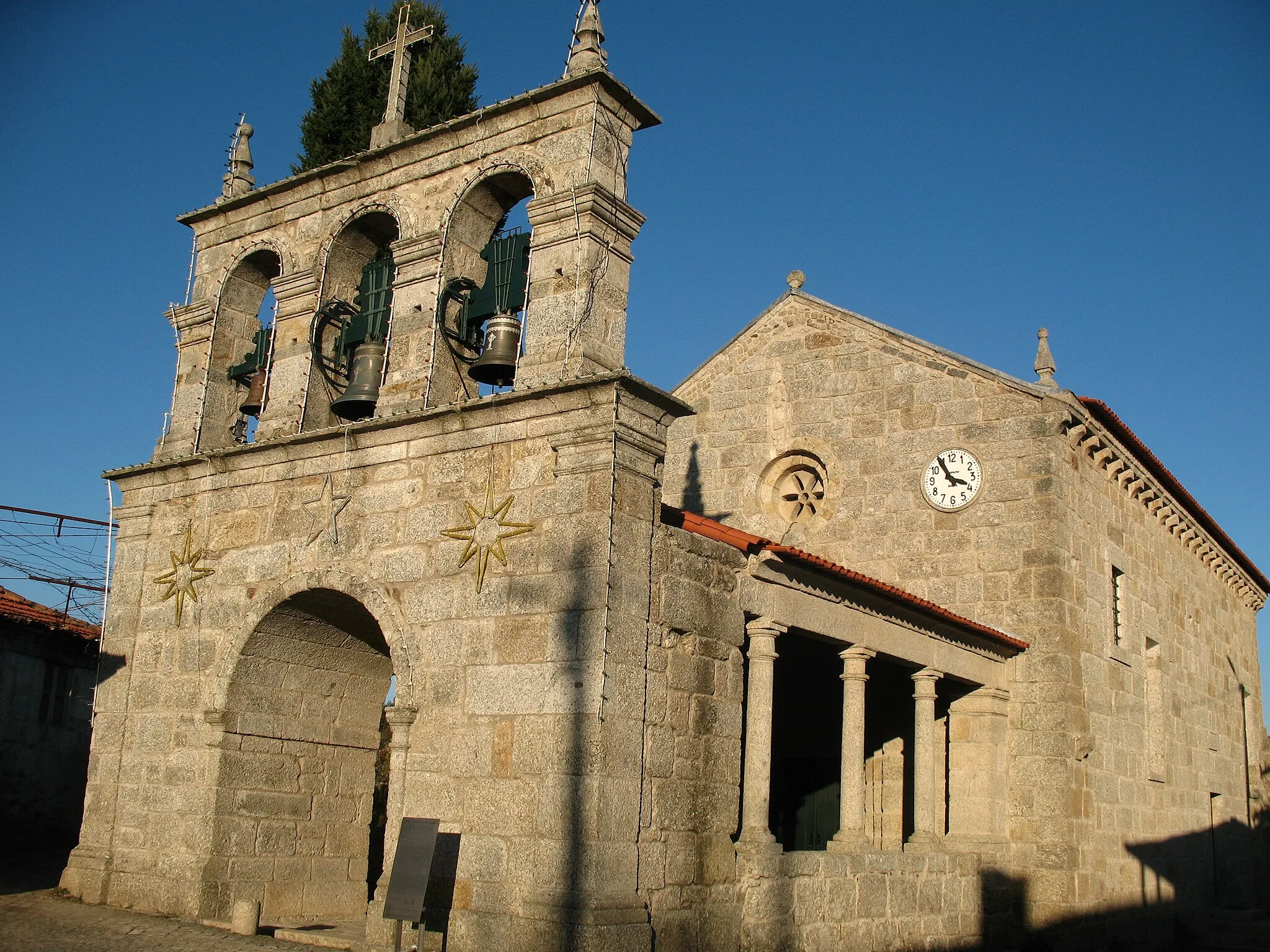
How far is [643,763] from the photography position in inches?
316

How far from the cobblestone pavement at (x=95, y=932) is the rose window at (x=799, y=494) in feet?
27.6

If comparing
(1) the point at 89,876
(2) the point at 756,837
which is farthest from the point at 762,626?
(1) the point at 89,876

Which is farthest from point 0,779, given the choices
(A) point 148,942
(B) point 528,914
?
(B) point 528,914

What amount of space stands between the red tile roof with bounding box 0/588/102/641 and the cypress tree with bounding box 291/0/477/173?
779cm

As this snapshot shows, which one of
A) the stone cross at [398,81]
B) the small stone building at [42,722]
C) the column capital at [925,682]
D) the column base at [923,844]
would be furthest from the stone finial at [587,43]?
the small stone building at [42,722]

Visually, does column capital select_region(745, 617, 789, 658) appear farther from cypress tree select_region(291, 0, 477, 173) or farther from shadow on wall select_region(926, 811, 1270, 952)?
cypress tree select_region(291, 0, 477, 173)

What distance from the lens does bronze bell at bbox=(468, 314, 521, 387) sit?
29.8 feet

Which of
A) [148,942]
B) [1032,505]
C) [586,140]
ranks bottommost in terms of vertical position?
[148,942]

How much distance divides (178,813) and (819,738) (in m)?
7.26

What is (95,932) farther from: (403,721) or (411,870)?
(411,870)

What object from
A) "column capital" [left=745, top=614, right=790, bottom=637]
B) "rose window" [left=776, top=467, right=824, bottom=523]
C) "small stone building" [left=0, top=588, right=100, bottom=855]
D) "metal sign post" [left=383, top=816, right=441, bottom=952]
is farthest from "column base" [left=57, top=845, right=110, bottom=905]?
"rose window" [left=776, top=467, right=824, bottom=523]

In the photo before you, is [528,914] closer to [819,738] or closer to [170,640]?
[170,640]

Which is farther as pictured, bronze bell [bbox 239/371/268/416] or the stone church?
bronze bell [bbox 239/371/268/416]

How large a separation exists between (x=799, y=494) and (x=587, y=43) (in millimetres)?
7359
